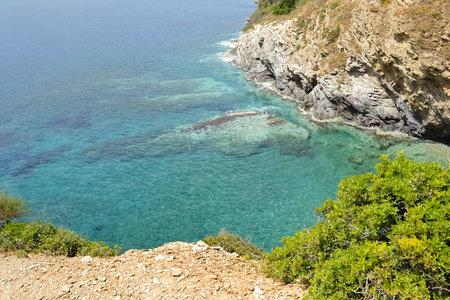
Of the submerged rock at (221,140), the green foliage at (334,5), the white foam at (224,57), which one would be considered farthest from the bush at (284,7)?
the submerged rock at (221,140)

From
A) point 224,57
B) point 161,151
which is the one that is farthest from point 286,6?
point 161,151

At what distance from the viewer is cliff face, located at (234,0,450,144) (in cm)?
2857

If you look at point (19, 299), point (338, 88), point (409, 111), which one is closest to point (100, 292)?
point (19, 299)

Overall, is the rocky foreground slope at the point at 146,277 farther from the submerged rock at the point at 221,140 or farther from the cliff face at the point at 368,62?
the cliff face at the point at 368,62

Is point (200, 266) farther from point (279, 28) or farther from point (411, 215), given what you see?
point (279, 28)

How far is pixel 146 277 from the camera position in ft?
43.2

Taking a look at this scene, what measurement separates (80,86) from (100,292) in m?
53.3

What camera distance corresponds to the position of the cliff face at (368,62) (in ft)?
93.7

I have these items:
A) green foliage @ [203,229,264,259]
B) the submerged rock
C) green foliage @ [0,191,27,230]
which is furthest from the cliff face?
green foliage @ [0,191,27,230]

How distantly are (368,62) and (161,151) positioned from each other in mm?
21533

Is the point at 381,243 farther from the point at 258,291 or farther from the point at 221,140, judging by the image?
the point at 221,140

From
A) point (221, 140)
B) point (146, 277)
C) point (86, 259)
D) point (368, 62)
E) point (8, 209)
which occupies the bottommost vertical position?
point (221, 140)

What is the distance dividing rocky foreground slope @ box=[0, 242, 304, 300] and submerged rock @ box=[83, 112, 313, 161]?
20935 mm

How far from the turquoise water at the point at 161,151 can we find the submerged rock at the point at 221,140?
7.3 inches
